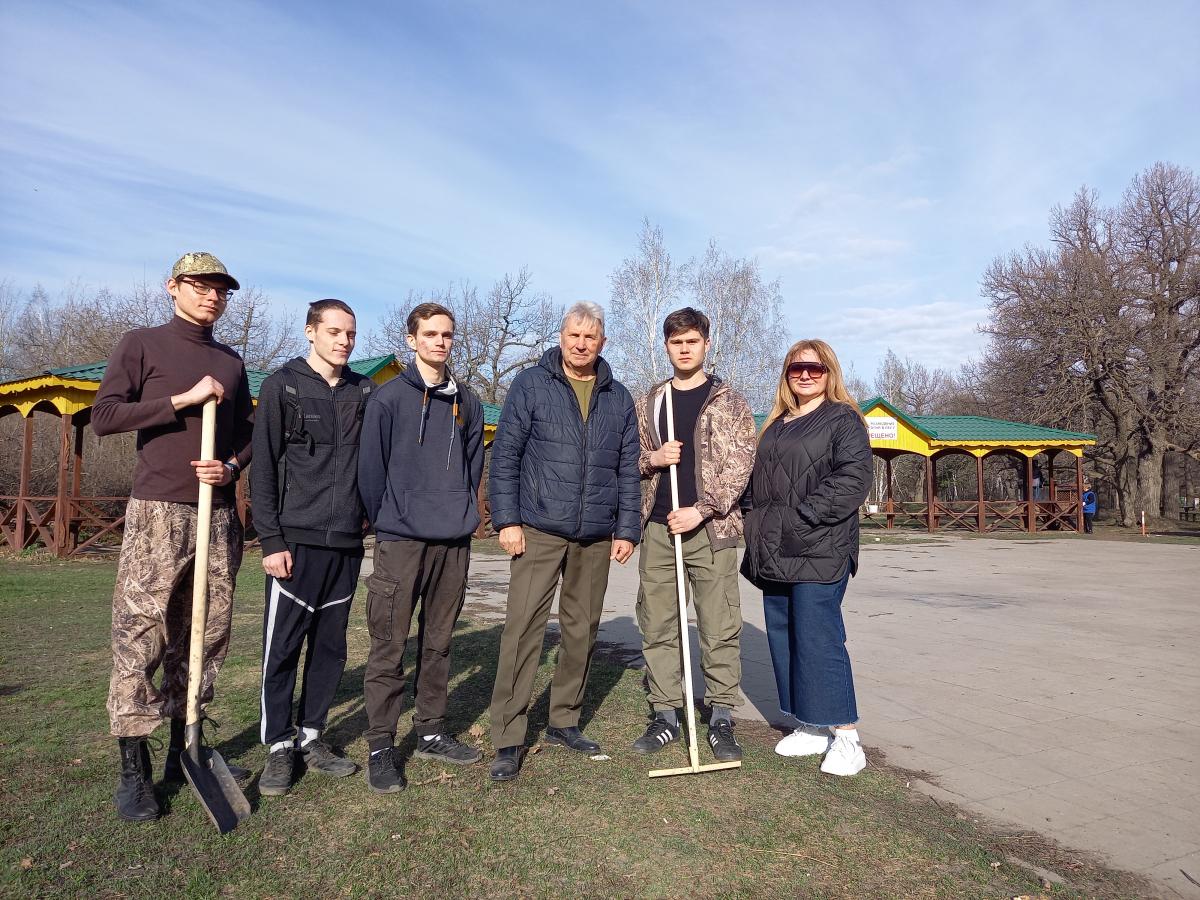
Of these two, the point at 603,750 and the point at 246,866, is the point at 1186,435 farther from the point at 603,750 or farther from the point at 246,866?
the point at 246,866

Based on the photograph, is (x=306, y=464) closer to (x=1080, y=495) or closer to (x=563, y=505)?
(x=563, y=505)

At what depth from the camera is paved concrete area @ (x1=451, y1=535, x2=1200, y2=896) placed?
3297mm

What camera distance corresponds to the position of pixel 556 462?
384cm

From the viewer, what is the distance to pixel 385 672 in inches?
140

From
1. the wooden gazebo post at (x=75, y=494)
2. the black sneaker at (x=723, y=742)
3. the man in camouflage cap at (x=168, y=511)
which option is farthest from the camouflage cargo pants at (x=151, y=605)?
the wooden gazebo post at (x=75, y=494)

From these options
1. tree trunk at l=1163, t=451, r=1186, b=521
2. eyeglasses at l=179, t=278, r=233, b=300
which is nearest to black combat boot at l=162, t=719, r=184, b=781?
eyeglasses at l=179, t=278, r=233, b=300

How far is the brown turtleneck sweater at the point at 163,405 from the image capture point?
319 cm

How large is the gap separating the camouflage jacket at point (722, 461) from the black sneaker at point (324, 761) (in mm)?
1952

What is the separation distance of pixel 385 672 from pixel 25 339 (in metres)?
34.0

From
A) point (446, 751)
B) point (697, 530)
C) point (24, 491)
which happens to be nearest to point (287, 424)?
point (446, 751)

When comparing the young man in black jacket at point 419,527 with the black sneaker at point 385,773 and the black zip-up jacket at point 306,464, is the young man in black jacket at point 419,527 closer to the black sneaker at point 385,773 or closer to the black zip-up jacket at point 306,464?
the black sneaker at point 385,773

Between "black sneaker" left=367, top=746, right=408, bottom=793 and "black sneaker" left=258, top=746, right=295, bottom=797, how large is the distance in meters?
0.33

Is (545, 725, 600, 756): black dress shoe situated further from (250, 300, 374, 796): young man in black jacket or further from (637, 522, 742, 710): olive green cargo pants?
(250, 300, 374, 796): young man in black jacket

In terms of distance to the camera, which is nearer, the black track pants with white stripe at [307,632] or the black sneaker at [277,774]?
the black sneaker at [277,774]
